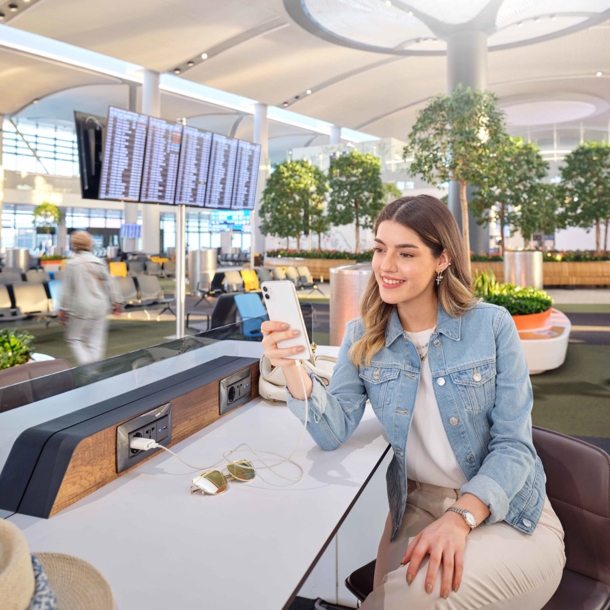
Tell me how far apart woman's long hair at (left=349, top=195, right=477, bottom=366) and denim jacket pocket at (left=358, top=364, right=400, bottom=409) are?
3 centimetres

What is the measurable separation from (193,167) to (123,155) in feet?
3.16

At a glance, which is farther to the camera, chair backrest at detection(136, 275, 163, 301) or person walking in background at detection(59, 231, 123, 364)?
chair backrest at detection(136, 275, 163, 301)

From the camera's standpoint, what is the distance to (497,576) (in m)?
1.22

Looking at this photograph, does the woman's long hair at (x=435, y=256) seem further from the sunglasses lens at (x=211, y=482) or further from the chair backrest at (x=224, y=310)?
the chair backrest at (x=224, y=310)

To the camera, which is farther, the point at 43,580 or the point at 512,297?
the point at 512,297

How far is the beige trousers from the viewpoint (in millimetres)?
1180

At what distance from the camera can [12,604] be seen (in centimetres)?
56

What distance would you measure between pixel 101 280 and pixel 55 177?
98.2 ft

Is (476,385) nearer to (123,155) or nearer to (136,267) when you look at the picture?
(123,155)

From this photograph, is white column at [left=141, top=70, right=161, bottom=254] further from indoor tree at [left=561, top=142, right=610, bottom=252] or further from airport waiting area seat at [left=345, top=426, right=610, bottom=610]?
airport waiting area seat at [left=345, top=426, right=610, bottom=610]

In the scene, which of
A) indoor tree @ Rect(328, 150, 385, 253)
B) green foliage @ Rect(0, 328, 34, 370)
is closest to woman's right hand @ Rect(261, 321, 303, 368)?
green foliage @ Rect(0, 328, 34, 370)

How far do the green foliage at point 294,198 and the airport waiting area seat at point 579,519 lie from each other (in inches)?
703

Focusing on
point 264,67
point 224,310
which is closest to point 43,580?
point 224,310

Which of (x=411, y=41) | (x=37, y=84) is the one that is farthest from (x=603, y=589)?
(x=37, y=84)
